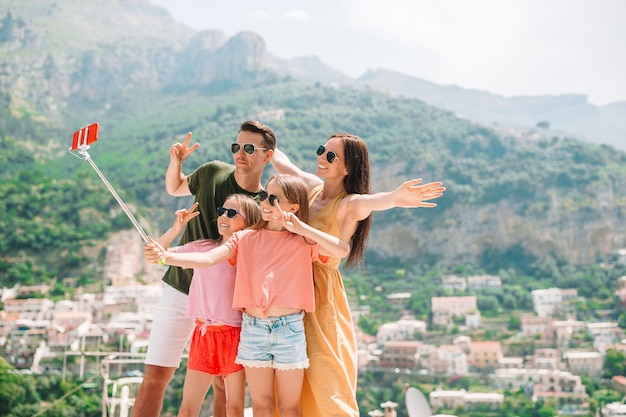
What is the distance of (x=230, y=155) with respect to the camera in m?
53.1

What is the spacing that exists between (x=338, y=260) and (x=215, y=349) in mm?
466

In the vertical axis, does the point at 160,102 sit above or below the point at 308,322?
above

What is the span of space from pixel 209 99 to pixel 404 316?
41.4 meters

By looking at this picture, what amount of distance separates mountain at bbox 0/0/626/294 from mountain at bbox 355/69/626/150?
4040cm

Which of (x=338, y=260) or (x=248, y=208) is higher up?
(x=248, y=208)

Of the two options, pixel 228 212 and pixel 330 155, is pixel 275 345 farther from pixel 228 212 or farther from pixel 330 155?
pixel 330 155

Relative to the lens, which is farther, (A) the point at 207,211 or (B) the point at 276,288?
(A) the point at 207,211

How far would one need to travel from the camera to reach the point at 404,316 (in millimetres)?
45750

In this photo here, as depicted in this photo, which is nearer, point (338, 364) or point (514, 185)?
point (338, 364)

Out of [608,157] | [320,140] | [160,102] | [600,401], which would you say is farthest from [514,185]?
[160,102]

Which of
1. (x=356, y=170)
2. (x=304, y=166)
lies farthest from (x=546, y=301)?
(x=356, y=170)

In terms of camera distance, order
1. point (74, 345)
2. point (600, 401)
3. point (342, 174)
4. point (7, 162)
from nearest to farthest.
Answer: point (342, 174)
point (600, 401)
point (74, 345)
point (7, 162)

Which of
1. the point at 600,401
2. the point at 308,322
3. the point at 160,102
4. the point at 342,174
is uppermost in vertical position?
the point at 160,102

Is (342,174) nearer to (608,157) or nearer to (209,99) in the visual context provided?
(608,157)
